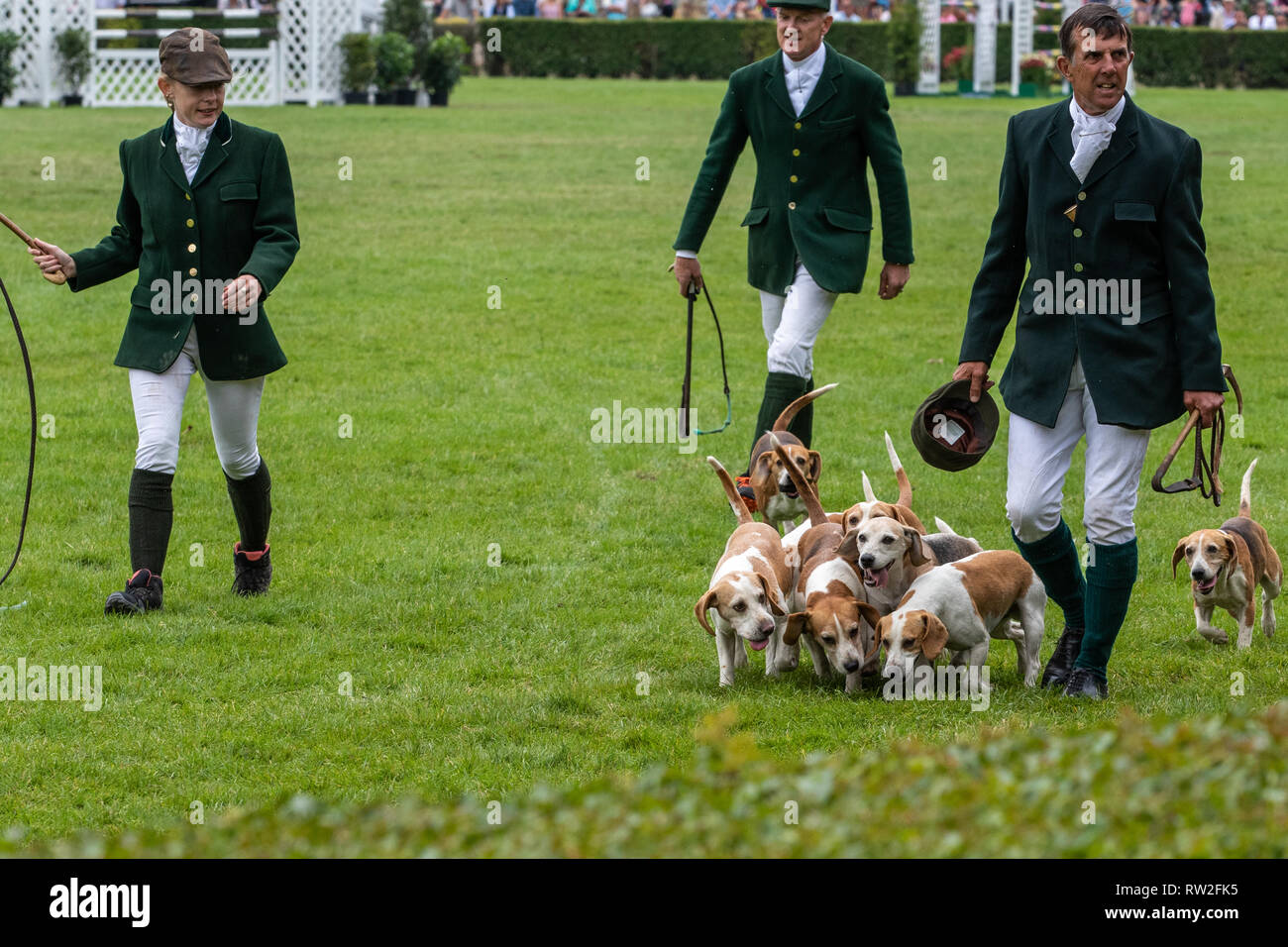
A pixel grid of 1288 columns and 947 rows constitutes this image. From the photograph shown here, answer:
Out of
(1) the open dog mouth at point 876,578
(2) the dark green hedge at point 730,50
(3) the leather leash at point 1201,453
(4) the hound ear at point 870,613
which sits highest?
(2) the dark green hedge at point 730,50

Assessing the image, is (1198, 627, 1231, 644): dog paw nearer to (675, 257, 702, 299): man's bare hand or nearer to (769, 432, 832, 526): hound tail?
(769, 432, 832, 526): hound tail

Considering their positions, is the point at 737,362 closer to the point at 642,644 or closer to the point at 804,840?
the point at 642,644

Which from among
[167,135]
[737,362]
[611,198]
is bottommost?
[737,362]

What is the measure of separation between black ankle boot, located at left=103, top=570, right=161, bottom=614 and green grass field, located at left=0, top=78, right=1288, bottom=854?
9 centimetres

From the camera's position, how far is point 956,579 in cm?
635

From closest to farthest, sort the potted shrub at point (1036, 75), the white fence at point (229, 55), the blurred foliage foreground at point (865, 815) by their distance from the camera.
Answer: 1. the blurred foliage foreground at point (865, 815)
2. the white fence at point (229, 55)
3. the potted shrub at point (1036, 75)

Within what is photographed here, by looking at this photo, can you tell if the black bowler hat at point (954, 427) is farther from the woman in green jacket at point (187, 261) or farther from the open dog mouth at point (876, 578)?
the woman in green jacket at point (187, 261)

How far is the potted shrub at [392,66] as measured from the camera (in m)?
33.6

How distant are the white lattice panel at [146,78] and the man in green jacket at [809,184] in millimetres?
26486

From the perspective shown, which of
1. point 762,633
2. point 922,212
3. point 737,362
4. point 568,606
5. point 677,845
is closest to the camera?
point 677,845

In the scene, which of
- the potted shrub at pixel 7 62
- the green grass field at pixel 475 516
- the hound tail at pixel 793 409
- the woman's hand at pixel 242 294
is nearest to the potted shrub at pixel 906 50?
the potted shrub at pixel 7 62

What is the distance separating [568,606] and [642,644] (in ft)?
2.33

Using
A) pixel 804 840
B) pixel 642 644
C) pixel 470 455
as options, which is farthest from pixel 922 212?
pixel 804 840

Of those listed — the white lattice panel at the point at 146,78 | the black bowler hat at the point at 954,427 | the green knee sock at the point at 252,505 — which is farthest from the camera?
the white lattice panel at the point at 146,78
